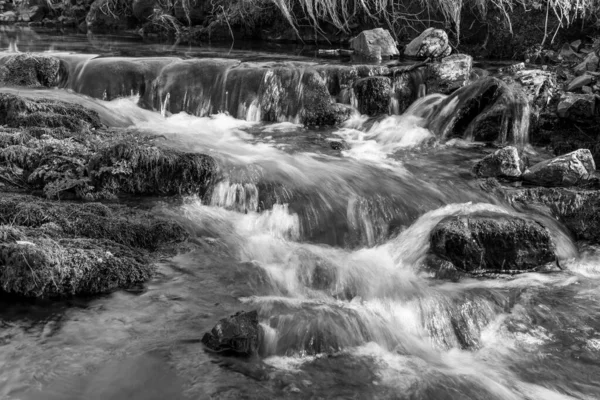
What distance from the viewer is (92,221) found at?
6066mm

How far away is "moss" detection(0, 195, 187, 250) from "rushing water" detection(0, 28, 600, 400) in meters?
0.36

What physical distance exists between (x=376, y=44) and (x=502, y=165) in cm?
740

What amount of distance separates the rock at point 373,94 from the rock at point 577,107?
315cm

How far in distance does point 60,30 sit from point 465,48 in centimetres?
1503

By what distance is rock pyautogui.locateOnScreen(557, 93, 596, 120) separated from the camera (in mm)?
9719

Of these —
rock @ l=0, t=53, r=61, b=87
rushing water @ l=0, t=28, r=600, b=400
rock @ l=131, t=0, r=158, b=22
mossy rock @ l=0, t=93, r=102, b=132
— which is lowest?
rushing water @ l=0, t=28, r=600, b=400

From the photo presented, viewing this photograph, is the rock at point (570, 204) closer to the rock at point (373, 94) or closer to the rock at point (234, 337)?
the rock at point (373, 94)

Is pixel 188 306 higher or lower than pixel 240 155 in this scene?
lower

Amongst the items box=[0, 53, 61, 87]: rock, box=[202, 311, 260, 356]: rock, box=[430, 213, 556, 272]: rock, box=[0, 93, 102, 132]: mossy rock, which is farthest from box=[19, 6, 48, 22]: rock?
box=[202, 311, 260, 356]: rock

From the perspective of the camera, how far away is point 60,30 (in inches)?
876

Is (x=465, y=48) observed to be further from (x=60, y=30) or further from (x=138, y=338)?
(x=60, y=30)

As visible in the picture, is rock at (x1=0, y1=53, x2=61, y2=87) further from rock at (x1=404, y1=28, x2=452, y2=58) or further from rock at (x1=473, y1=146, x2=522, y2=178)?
rock at (x1=473, y1=146, x2=522, y2=178)

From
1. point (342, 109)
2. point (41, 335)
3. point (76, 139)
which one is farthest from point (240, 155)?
point (41, 335)

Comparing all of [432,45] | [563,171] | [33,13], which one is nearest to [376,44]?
[432,45]
